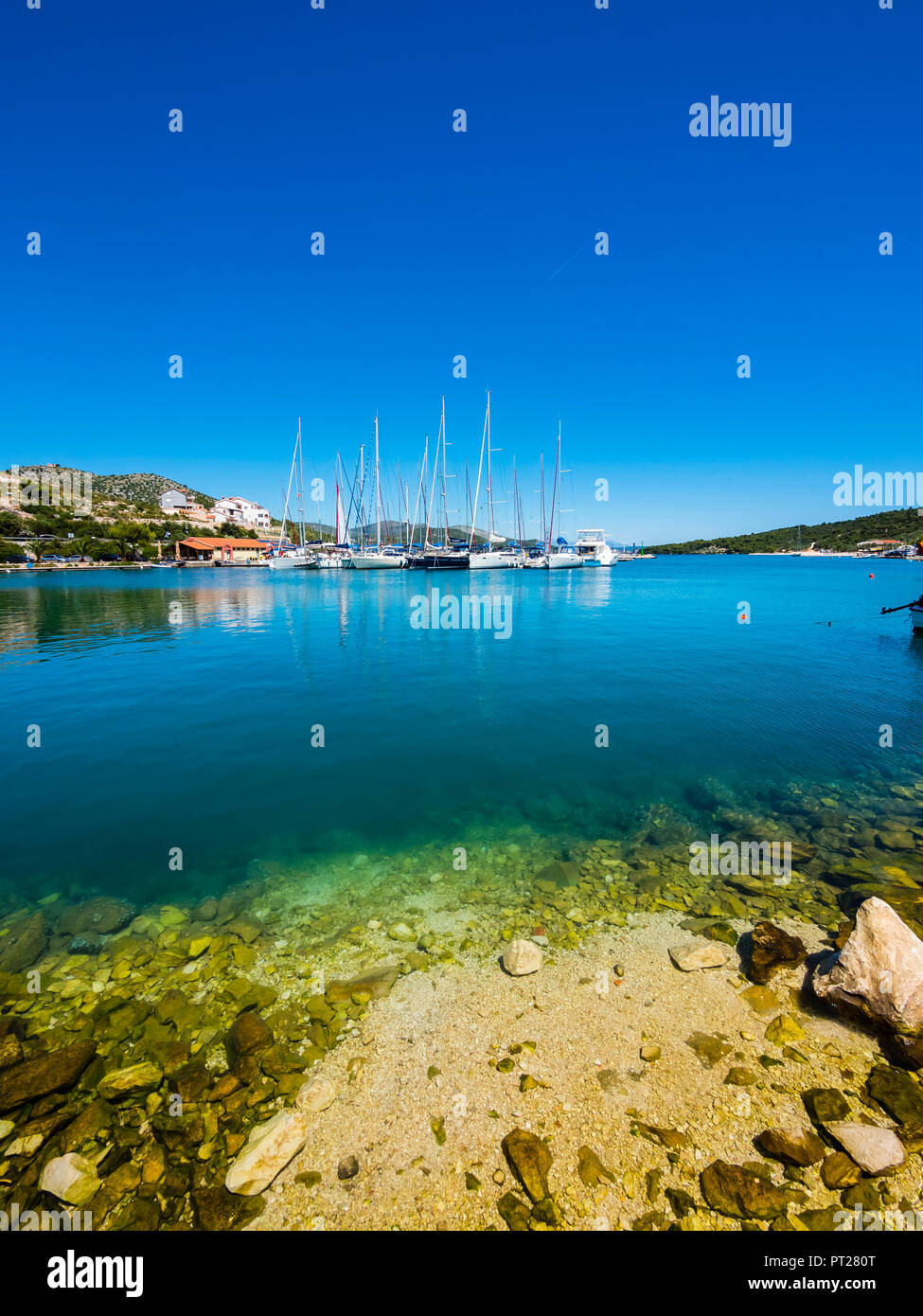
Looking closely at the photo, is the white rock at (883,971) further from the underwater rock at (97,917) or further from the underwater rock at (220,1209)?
the underwater rock at (97,917)

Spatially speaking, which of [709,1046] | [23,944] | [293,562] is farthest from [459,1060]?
[293,562]

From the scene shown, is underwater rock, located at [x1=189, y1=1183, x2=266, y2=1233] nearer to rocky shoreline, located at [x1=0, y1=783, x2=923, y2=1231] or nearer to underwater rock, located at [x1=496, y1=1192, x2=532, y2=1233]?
rocky shoreline, located at [x1=0, y1=783, x2=923, y2=1231]

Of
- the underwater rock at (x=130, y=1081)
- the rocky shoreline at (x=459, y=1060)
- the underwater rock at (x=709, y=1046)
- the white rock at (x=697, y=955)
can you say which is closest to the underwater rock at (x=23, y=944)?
the rocky shoreline at (x=459, y=1060)

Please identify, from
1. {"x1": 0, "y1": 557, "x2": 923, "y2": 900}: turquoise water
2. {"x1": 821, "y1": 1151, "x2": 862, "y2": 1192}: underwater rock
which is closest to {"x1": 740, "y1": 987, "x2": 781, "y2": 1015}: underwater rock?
{"x1": 821, "y1": 1151, "x2": 862, "y2": 1192}: underwater rock

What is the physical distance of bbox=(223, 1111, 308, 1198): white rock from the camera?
Result: 4.43 m

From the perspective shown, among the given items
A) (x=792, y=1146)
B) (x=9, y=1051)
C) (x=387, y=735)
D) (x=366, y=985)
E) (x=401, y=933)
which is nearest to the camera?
(x=792, y=1146)

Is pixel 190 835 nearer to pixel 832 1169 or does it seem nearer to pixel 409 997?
pixel 409 997

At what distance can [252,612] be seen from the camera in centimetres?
4962

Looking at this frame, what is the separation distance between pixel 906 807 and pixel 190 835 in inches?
691

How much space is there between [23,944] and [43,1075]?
3.38 meters

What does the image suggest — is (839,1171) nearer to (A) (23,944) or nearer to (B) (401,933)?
(B) (401,933)

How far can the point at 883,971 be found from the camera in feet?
19.3

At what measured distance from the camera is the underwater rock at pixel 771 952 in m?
6.87

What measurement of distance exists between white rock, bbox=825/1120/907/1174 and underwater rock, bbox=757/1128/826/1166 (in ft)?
0.71
